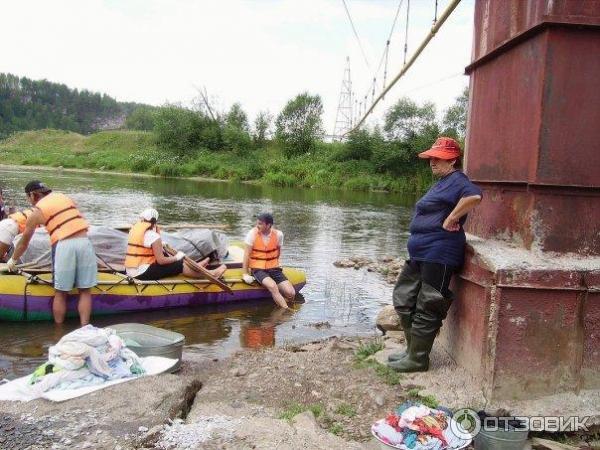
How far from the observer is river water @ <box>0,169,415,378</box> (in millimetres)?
7668

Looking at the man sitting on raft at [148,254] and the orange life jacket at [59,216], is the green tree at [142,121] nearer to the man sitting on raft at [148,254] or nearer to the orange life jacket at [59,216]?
the man sitting on raft at [148,254]

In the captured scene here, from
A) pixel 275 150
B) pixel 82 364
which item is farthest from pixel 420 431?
pixel 275 150

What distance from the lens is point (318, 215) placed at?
24359 millimetres

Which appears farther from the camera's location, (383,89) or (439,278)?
(383,89)

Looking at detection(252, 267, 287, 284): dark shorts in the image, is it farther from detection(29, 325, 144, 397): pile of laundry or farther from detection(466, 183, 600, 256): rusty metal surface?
detection(466, 183, 600, 256): rusty metal surface

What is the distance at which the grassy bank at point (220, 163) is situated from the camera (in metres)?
43.8

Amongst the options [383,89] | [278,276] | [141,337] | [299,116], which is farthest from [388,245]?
[299,116]

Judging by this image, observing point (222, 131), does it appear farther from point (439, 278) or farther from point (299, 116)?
point (439, 278)

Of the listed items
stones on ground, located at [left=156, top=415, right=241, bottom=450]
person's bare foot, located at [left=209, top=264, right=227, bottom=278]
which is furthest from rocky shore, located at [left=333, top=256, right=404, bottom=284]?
stones on ground, located at [left=156, top=415, right=241, bottom=450]

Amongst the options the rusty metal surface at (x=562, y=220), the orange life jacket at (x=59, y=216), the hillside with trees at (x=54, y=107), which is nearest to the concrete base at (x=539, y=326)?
the rusty metal surface at (x=562, y=220)

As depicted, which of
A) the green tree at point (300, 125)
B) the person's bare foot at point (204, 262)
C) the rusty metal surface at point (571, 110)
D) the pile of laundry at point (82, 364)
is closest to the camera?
the rusty metal surface at point (571, 110)

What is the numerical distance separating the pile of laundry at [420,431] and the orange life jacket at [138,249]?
553cm

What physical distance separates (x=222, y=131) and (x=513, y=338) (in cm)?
5142

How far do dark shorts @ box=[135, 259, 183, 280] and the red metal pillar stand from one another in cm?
528
